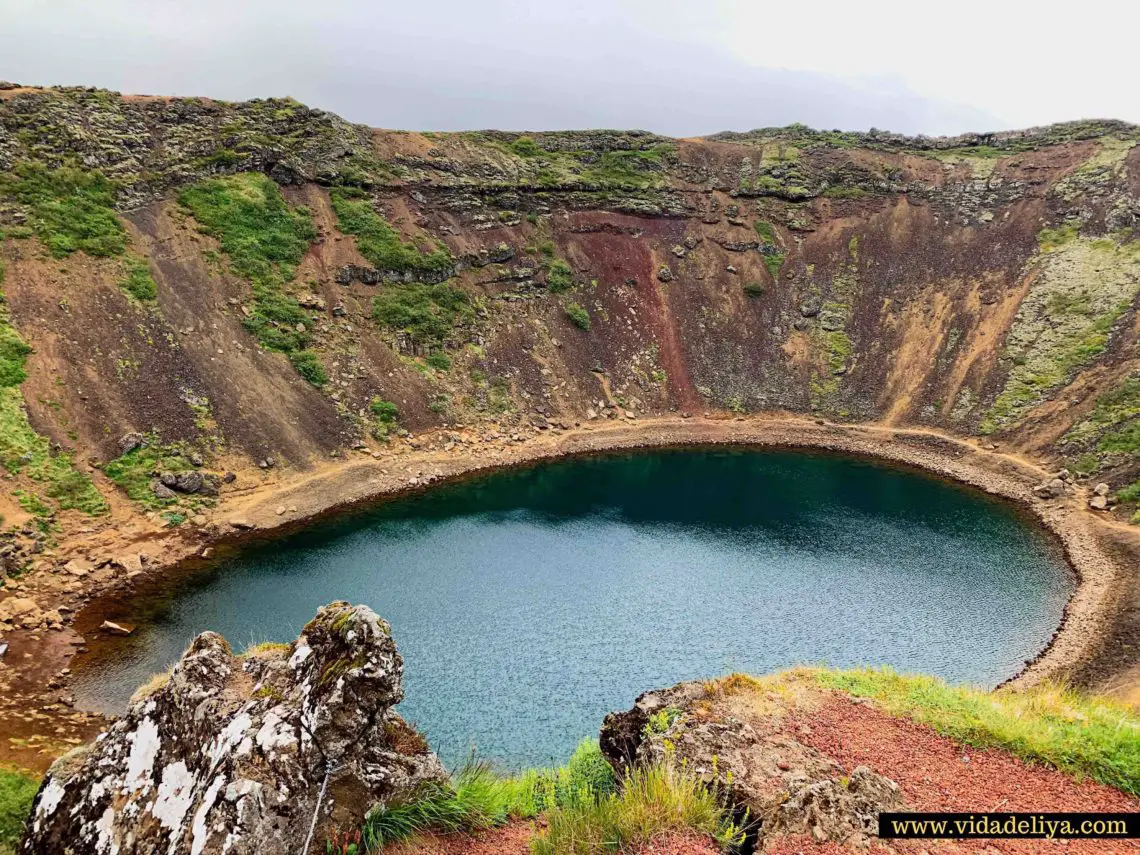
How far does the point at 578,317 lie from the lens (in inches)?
2400

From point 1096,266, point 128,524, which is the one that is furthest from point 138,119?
point 1096,266

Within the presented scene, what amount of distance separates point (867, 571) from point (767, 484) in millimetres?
13858

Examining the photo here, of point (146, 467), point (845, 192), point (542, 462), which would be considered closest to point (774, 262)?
point (845, 192)

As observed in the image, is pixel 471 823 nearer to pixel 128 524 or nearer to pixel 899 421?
pixel 128 524

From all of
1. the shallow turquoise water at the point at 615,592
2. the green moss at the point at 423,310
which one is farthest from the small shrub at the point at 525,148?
the shallow turquoise water at the point at 615,592

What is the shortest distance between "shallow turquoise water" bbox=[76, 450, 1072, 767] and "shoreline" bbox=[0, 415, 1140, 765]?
109 centimetres

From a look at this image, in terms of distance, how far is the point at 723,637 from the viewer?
29750mm

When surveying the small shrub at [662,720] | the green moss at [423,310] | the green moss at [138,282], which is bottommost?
the green moss at [423,310]

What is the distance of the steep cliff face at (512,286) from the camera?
4100 centimetres

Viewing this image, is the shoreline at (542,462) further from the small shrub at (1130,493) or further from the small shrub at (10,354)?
the small shrub at (10,354)

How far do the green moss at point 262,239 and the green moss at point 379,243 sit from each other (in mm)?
3487

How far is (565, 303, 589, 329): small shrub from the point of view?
200 feet

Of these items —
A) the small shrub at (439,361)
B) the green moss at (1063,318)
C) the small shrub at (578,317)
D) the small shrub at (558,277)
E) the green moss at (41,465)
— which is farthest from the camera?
the small shrub at (558,277)

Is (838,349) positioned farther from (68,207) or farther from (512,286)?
(68,207)
